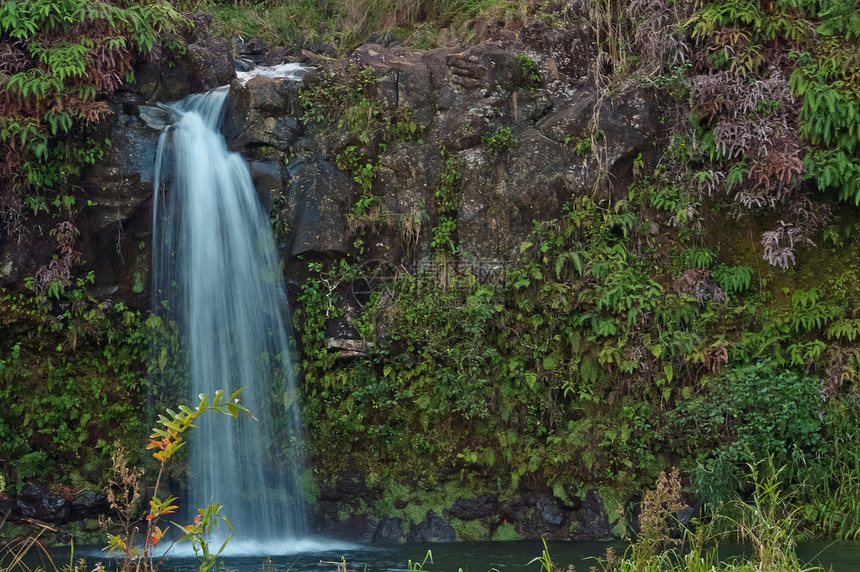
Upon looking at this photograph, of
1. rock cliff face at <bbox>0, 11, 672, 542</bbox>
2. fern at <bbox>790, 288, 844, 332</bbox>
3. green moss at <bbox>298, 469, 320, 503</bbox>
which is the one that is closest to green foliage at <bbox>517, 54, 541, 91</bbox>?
rock cliff face at <bbox>0, 11, 672, 542</bbox>

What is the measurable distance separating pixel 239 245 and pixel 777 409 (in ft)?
19.5

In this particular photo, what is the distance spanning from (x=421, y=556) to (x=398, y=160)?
4.42 m

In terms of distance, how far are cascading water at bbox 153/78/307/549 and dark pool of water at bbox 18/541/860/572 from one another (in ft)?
2.75

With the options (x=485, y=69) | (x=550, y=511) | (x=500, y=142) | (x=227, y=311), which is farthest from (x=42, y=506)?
(x=485, y=69)

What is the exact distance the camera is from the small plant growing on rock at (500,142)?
29.9 feet

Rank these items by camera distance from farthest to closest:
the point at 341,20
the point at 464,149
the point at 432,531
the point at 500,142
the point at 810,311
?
1. the point at 341,20
2. the point at 464,149
3. the point at 500,142
4. the point at 810,311
5. the point at 432,531

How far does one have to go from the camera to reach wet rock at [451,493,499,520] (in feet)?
27.3

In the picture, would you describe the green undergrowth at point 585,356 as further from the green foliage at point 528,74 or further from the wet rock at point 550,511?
the green foliage at point 528,74

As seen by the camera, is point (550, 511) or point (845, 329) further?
point (550, 511)

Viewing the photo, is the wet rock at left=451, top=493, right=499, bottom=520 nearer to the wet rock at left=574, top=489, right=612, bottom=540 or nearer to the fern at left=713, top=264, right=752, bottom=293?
the wet rock at left=574, top=489, right=612, bottom=540

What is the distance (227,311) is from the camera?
342 inches

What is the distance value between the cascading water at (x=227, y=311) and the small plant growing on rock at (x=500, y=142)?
2.71m

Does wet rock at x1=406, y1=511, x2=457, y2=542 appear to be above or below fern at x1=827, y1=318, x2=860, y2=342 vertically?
below

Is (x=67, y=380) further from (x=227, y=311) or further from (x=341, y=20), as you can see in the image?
(x=341, y=20)
